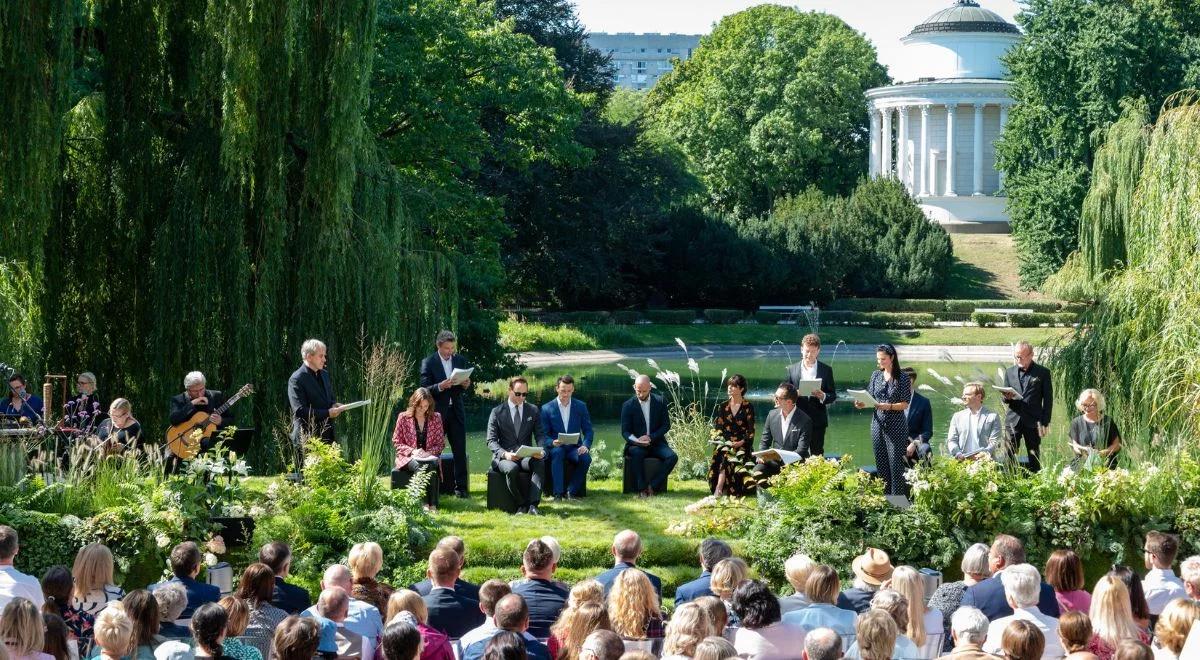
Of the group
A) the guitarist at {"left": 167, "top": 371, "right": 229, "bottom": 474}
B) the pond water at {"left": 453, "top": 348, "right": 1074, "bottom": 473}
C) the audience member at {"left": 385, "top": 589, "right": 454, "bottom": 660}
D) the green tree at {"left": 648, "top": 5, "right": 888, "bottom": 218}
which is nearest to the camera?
the audience member at {"left": 385, "top": 589, "right": 454, "bottom": 660}

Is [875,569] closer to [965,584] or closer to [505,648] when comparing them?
[965,584]

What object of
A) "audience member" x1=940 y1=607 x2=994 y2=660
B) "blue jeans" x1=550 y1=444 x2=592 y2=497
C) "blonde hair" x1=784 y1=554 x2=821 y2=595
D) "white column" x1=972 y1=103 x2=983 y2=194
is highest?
"white column" x1=972 y1=103 x2=983 y2=194

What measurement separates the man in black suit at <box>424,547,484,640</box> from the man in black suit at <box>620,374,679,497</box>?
18.7 ft

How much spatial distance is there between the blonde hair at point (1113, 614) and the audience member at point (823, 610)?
1157 mm

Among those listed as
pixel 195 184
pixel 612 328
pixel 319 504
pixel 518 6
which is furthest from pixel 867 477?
pixel 518 6

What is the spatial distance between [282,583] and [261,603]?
70cm

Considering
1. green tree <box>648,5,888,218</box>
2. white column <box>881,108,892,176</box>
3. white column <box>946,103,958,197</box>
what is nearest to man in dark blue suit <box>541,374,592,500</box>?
green tree <box>648,5,888,218</box>

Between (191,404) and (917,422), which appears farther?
(917,422)

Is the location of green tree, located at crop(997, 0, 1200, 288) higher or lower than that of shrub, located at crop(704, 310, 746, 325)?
higher

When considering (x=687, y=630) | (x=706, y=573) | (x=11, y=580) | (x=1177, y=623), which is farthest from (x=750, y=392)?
(x=687, y=630)

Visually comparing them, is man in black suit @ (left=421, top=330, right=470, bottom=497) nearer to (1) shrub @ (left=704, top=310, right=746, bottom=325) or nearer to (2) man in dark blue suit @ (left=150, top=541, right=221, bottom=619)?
(2) man in dark blue suit @ (left=150, top=541, right=221, bottom=619)

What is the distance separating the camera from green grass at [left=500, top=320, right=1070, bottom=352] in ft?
145

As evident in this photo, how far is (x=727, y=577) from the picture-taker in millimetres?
7570

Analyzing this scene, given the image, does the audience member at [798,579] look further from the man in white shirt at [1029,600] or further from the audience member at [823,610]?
the man in white shirt at [1029,600]
